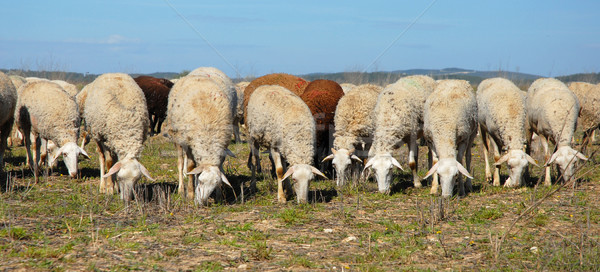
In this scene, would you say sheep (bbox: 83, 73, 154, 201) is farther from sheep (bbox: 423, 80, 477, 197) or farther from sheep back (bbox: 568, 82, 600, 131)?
sheep back (bbox: 568, 82, 600, 131)

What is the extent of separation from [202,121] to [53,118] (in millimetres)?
3201

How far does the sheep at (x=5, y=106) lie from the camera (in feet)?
Result: 32.0

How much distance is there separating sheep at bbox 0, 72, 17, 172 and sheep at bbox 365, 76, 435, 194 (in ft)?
21.9

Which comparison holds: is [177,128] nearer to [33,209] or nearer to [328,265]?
[33,209]

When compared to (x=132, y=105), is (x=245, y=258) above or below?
below

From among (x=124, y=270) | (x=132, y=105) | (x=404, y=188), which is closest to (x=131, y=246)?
(x=124, y=270)

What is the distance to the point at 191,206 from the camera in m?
7.63

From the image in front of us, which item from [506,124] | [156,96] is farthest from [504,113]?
[156,96]

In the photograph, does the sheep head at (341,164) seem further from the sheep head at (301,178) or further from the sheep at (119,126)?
the sheep at (119,126)

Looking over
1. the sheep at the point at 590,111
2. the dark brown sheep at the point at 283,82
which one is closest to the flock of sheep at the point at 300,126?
the dark brown sheep at the point at 283,82

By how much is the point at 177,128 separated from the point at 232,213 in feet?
6.25

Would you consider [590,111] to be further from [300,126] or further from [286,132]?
[286,132]

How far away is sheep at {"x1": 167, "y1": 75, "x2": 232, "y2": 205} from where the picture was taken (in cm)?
780

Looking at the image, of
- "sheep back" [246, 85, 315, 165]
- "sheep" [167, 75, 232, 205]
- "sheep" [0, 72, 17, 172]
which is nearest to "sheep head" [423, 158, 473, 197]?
"sheep back" [246, 85, 315, 165]
